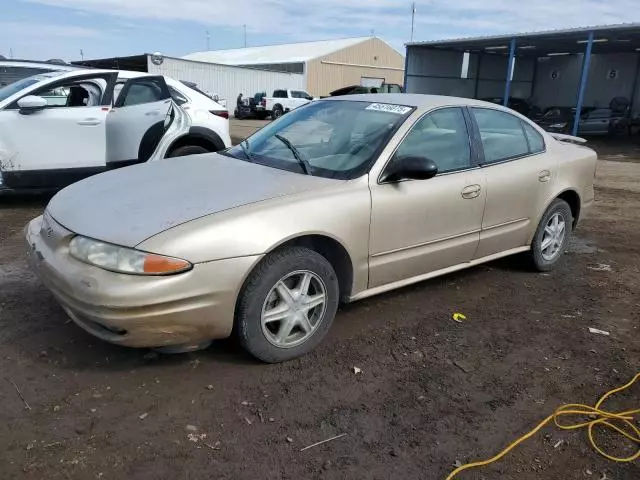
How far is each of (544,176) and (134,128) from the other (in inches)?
188

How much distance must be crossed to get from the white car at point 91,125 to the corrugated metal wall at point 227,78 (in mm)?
24391

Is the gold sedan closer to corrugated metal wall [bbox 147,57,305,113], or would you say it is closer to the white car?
the white car

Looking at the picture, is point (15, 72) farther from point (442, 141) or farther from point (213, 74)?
point (213, 74)

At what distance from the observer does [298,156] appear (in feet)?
12.4

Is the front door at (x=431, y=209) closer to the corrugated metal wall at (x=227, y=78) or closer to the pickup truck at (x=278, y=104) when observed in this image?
the pickup truck at (x=278, y=104)

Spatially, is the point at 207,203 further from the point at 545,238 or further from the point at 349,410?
the point at 545,238

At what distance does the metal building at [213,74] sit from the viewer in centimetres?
2914

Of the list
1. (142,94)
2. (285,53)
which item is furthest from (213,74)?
(142,94)

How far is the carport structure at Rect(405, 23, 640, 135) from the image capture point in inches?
873

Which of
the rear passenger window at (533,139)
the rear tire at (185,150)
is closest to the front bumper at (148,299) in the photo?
the rear passenger window at (533,139)

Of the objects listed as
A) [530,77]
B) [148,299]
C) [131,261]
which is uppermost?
[530,77]

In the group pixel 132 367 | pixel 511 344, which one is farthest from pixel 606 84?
pixel 132 367

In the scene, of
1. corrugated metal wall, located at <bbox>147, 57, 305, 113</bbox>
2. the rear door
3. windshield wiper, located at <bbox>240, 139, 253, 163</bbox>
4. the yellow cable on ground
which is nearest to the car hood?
windshield wiper, located at <bbox>240, 139, 253, 163</bbox>

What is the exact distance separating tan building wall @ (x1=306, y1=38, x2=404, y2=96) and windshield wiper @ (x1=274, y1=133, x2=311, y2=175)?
41.5 m
